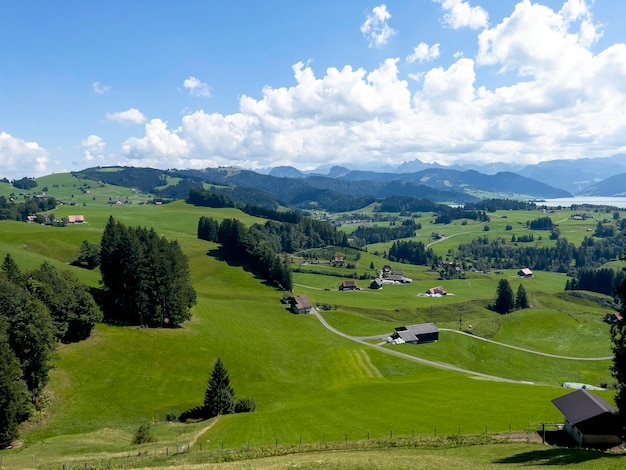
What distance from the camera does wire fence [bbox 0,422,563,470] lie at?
37.8 m

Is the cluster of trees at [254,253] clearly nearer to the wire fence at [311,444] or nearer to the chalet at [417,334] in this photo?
the chalet at [417,334]

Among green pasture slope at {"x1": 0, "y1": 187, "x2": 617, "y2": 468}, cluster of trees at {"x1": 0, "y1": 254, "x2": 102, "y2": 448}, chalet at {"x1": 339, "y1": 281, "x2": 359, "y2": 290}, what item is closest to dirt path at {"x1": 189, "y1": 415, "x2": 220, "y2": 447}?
green pasture slope at {"x1": 0, "y1": 187, "x2": 617, "y2": 468}

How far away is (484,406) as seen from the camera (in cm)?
5553

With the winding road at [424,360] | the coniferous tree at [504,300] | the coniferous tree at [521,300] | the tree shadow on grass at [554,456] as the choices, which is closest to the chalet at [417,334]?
the winding road at [424,360]

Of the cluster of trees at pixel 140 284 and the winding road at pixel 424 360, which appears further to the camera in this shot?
the cluster of trees at pixel 140 284

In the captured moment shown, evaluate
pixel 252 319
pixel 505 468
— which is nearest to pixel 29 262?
pixel 252 319

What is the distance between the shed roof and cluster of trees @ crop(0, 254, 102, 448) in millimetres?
59563

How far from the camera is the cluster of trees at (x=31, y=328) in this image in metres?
47.9

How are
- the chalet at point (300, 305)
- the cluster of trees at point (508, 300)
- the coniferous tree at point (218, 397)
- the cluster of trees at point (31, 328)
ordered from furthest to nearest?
the cluster of trees at point (508, 300), the chalet at point (300, 305), the coniferous tree at point (218, 397), the cluster of trees at point (31, 328)

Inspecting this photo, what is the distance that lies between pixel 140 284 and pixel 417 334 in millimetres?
69514

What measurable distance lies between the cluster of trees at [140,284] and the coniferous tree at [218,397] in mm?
35624

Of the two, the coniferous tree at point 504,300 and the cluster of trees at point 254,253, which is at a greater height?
the cluster of trees at point 254,253

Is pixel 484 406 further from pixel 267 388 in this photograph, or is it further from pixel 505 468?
pixel 267 388

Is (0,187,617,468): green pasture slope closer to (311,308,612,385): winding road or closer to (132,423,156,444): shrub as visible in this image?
(132,423,156,444): shrub
